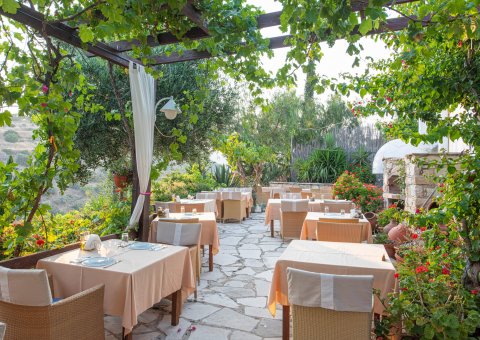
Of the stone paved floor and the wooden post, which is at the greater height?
the wooden post

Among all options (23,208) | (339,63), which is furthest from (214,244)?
(339,63)

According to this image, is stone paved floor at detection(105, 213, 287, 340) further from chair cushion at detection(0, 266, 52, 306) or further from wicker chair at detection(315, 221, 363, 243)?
chair cushion at detection(0, 266, 52, 306)

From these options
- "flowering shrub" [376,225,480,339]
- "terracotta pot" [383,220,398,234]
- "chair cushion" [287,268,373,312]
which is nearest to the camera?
"flowering shrub" [376,225,480,339]

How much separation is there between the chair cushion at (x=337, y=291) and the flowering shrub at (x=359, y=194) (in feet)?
20.2

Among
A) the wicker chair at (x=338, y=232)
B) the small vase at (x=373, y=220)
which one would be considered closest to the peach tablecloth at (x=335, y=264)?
the wicker chair at (x=338, y=232)

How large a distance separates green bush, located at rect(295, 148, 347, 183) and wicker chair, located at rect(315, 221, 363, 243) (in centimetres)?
833

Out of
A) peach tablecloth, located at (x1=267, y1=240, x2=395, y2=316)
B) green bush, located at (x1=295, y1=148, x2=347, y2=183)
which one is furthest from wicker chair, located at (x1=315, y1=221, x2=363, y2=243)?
green bush, located at (x1=295, y1=148, x2=347, y2=183)

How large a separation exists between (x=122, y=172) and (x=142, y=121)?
425 centimetres

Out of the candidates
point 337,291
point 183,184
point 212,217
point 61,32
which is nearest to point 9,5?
point 61,32

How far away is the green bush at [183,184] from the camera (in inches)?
390

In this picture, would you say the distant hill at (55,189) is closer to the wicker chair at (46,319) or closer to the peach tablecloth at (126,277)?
the peach tablecloth at (126,277)

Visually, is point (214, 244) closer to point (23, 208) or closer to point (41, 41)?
point (23, 208)

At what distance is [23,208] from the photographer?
12.3ft

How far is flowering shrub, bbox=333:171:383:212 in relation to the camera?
8.26m
